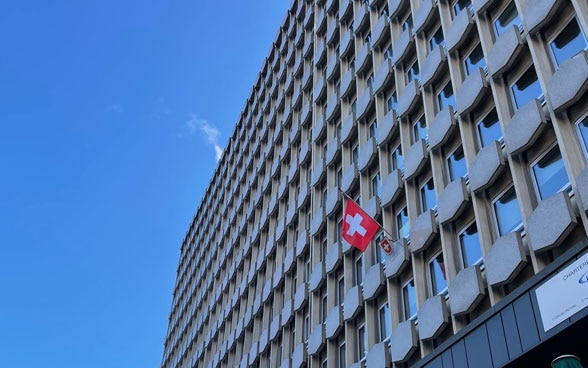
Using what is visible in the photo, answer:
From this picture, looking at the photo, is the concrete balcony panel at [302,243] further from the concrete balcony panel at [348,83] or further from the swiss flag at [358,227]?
the swiss flag at [358,227]

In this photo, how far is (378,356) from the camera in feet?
73.9

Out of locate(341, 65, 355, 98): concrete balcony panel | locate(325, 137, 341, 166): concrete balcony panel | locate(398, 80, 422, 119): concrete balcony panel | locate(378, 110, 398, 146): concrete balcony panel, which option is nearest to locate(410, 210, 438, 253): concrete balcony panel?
locate(398, 80, 422, 119): concrete balcony panel

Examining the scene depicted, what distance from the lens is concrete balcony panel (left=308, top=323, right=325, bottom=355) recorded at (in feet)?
91.3

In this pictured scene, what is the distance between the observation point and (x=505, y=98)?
19.9m

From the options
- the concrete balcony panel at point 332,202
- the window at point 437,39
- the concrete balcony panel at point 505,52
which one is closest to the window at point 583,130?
the concrete balcony panel at point 505,52

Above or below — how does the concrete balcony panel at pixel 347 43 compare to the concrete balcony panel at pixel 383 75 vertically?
above

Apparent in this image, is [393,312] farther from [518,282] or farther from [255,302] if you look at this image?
[255,302]

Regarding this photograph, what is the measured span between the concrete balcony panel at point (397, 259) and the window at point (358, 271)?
10.6 feet

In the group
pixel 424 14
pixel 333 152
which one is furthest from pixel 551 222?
pixel 333 152

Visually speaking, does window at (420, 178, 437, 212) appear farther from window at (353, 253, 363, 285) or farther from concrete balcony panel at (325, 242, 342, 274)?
concrete balcony panel at (325, 242, 342, 274)

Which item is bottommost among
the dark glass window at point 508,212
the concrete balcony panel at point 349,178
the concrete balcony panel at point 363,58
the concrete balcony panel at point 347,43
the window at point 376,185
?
the dark glass window at point 508,212

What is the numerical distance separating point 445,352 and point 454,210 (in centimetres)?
431

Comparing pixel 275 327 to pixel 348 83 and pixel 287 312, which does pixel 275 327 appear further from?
pixel 348 83

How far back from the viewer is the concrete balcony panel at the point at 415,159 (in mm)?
23578
